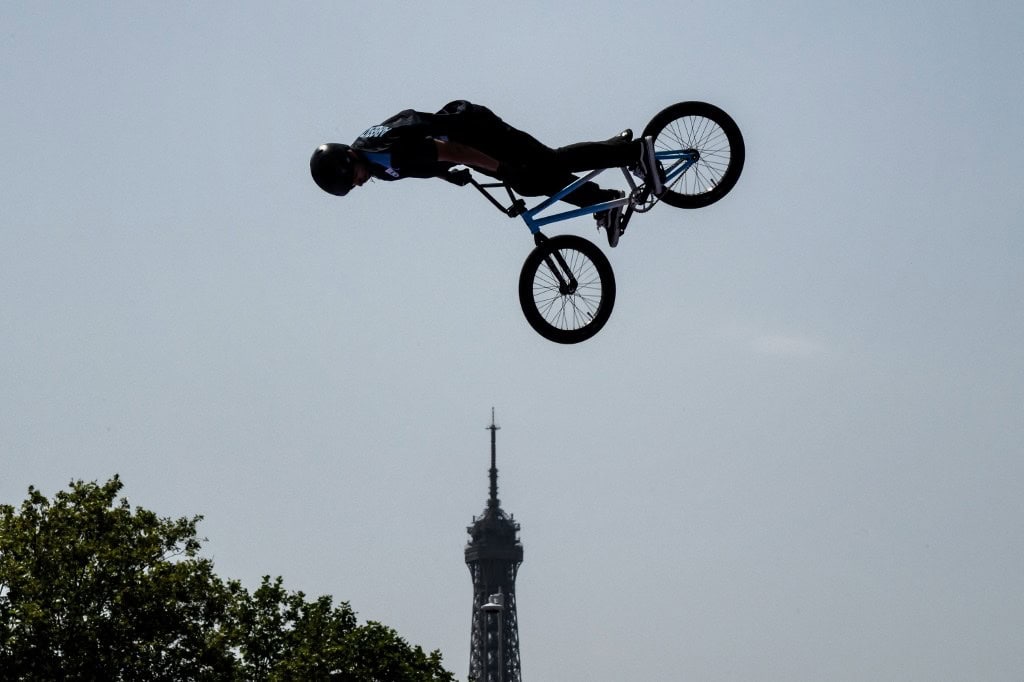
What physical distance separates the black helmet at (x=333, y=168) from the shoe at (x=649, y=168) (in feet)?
11.3

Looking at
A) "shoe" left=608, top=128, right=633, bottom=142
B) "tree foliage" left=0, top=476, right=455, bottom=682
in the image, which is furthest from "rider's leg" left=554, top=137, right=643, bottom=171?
"tree foliage" left=0, top=476, right=455, bottom=682

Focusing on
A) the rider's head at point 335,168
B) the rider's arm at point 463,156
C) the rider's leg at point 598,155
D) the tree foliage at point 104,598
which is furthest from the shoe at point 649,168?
the tree foliage at point 104,598

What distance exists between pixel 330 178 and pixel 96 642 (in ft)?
109

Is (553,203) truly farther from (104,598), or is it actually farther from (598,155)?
(104,598)

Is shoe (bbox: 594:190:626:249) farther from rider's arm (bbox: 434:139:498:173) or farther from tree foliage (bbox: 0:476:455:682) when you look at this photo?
tree foliage (bbox: 0:476:455:682)

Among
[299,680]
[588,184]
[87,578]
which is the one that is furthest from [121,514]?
[588,184]

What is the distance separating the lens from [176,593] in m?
47.2

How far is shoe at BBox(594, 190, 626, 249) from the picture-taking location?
55.4ft

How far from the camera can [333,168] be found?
A: 50.8 feet

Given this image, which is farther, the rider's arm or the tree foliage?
the tree foliage

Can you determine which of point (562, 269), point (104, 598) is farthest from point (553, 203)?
point (104, 598)

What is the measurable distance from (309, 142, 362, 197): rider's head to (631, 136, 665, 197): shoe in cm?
340

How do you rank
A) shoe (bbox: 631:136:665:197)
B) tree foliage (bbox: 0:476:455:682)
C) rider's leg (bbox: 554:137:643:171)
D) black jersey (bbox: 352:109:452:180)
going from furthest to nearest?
1. tree foliage (bbox: 0:476:455:682)
2. shoe (bbox: 631:136:665:197)
3. rider's leg (bbox: 554:137:643:171)
4. black jersey (bbox: 352:109:452:180)

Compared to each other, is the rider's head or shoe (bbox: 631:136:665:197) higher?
shoe (bbox: 631:136:665:197)
